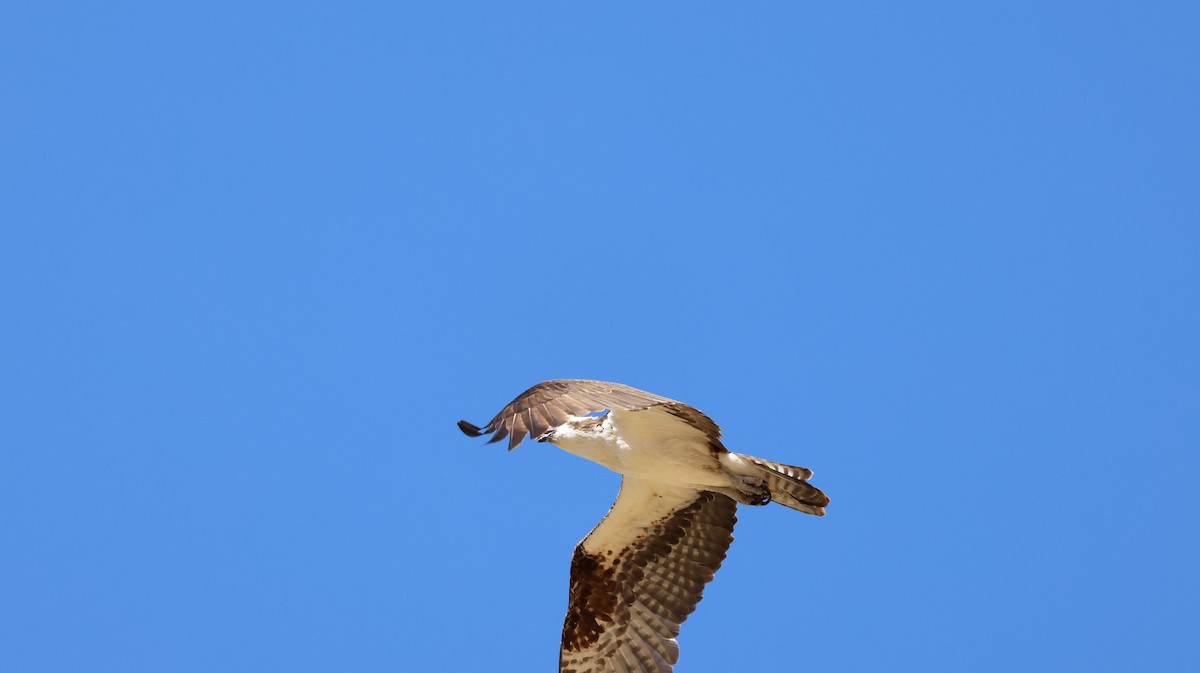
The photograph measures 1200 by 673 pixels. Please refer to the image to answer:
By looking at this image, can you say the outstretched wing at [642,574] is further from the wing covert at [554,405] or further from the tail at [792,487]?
the wing covert at [554,405]

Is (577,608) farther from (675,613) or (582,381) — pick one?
(582,381)

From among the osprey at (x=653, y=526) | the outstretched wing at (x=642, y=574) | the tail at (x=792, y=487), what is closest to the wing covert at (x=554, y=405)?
the osprey at (x=653, y=526)

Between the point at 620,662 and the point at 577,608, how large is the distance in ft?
2.04

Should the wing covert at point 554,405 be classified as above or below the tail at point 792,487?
below

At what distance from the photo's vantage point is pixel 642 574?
11.8 metres

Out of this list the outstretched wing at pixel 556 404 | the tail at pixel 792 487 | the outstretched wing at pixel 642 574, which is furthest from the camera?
the outstretched wing at pixel 642 574

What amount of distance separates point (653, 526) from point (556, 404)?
3233 millimetres

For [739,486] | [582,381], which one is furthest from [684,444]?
[582,381]

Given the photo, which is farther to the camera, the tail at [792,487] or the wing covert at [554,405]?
the tail at [792,487]

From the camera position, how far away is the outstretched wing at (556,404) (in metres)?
8.51

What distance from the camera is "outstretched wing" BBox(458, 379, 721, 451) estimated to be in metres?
8.51

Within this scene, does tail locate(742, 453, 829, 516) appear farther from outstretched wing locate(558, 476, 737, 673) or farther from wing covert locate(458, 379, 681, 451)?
wing covert locate(458, 379, 681, 451)

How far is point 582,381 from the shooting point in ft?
30.9

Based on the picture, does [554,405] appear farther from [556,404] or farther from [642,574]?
[642,574]
